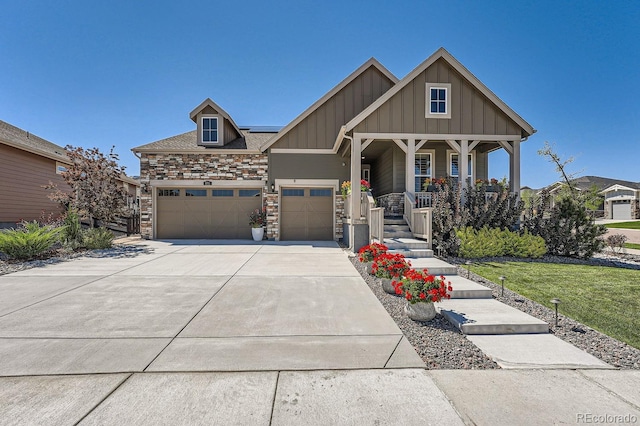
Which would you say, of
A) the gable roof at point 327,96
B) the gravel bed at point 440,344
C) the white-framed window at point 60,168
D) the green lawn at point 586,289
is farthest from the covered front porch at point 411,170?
the white-framed window at point 60,168

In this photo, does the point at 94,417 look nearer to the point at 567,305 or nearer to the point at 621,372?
the point at 621,372

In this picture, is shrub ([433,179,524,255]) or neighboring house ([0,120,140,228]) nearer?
shrub ([433,179,524,255])

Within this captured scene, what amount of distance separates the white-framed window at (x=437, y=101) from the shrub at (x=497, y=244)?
3.88m

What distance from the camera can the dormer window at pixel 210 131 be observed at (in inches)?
517

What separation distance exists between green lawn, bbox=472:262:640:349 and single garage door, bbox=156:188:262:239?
9.43 meters

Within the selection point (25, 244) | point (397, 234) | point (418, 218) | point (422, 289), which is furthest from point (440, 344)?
point (25, 244)

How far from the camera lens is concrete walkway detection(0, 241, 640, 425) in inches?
80.6

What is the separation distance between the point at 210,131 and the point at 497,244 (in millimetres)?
12297

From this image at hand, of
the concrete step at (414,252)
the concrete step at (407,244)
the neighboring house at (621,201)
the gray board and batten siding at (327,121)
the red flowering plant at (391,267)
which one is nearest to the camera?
the red flowering plant at (391,267)

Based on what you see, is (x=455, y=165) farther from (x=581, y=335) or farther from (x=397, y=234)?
(x=581, y=335)

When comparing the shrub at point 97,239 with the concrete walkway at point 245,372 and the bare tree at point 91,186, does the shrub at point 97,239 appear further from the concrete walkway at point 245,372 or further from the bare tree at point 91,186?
the concrete walkway at point 245,372

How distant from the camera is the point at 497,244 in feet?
25.6

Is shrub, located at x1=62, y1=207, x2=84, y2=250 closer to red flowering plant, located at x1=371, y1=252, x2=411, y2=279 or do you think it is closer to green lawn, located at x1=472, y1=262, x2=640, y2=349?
red flowering plant, located at x1=371, y1=252, x2=411, y2=279

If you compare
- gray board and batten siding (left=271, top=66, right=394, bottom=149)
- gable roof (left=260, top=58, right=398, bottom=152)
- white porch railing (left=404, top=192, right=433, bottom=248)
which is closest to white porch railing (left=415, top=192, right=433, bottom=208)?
white porch railing (left=404, top=192, right=433, bottom=248)
